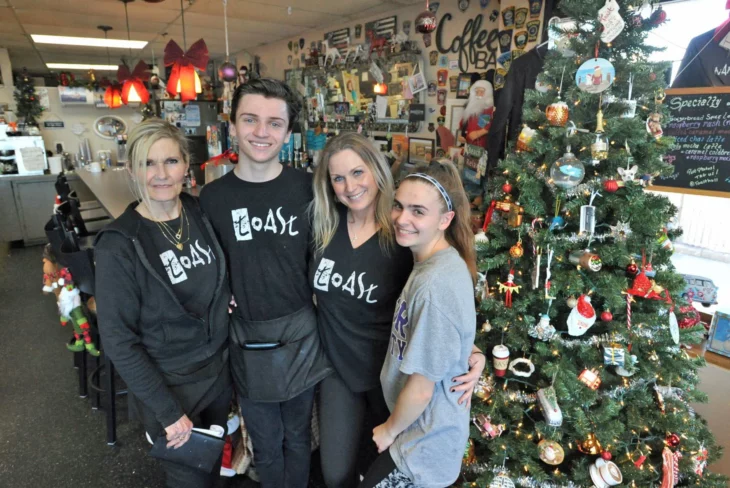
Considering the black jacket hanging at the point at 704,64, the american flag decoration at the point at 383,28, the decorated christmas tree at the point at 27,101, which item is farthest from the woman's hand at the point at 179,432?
the decorated christmas tree at the point at 27,101

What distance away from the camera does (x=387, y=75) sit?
3.99 meters

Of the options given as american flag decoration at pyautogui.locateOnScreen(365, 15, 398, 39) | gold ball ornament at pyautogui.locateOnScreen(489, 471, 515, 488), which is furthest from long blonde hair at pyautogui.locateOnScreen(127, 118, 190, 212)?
american flag decoration at pyautogui.locateOnScreen(365, 15, 398, 39)

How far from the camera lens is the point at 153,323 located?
1347mm

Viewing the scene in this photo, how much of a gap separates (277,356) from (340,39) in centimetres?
392

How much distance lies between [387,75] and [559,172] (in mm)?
2803

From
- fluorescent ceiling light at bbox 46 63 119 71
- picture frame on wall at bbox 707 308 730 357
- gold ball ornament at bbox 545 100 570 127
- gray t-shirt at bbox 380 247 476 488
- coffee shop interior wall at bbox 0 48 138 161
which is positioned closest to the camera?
gray t-shirt at bbox 380 247 476 488

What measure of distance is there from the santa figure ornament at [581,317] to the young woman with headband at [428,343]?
1.91 ft

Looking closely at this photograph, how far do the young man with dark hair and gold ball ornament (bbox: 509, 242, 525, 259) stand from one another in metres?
0.80

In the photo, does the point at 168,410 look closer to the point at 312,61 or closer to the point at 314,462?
the point at 314,462

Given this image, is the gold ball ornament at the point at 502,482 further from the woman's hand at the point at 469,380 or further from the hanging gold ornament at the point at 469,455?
the woman's hand at the point at 469,380

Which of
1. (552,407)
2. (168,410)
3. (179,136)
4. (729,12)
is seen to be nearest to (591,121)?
(552,407)

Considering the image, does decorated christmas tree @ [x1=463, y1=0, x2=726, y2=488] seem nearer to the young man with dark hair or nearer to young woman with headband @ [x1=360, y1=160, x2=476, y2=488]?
young woman with headband @ [x1=360, y1=160, x2=476, y2=488]

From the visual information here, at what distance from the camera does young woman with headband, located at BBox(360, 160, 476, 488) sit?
112 centimetres

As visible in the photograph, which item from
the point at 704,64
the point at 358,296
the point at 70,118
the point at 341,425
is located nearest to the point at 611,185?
the point at 358,296
